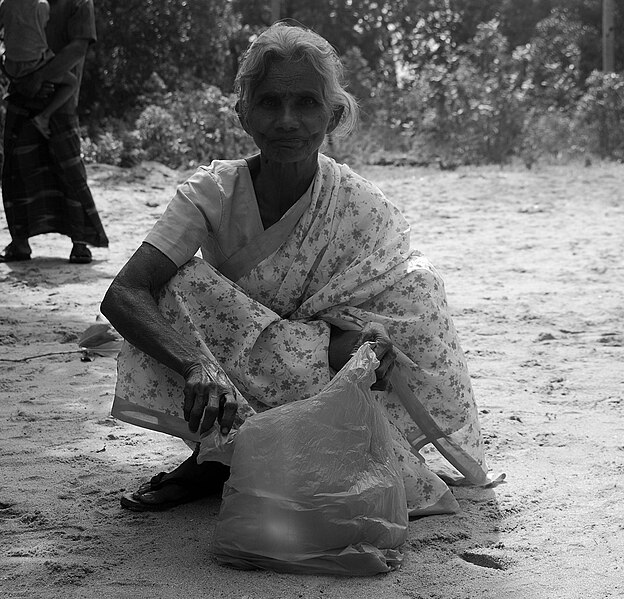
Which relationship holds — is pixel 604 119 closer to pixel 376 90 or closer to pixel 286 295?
pixel 376 90

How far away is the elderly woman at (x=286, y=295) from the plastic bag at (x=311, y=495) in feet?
0.59

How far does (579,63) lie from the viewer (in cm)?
1759

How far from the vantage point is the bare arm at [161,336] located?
7.36 ft

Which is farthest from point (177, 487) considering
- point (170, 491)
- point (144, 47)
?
point (144, 47)

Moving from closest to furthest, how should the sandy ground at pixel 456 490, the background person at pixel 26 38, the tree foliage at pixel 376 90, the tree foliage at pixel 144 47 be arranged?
the sandy ground at pixel 456 490
the background person at pixel 26 38
the tree foliage at pixel 376 90
the tree foliage at pixel 144 47

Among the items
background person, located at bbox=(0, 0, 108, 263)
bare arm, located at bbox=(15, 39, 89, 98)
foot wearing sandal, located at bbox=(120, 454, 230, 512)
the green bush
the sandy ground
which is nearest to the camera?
the sandy ground

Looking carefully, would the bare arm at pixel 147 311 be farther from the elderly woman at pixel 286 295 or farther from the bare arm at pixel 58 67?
the bare arm at pixel 58 67

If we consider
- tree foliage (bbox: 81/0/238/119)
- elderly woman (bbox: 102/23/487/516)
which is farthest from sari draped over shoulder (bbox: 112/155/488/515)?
tree foliage (bbox: 81/0/238/119)

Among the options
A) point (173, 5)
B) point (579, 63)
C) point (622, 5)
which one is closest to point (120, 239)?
point (173, 5)

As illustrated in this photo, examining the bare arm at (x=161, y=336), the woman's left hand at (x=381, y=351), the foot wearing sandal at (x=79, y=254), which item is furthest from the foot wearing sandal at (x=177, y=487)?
the foot wearing sandal at (x=79, y=254)

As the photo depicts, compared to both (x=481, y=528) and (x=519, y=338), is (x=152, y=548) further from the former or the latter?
(x=519, y=338)

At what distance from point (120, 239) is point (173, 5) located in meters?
7.29

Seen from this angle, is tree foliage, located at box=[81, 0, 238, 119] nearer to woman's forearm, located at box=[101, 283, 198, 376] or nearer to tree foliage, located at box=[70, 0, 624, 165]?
tree foliage, located at box=[70, 0, 624, 165]

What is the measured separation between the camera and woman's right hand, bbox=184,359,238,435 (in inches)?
87.8
